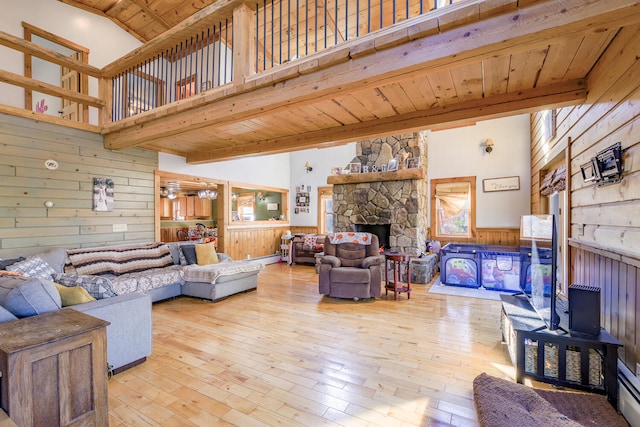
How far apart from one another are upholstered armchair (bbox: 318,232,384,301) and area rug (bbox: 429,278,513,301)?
1167 mm

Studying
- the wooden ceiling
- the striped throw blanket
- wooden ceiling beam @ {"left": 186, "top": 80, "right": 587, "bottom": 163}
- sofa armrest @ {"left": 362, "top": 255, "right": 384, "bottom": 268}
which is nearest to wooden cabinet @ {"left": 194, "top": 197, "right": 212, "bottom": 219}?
the wooden ceiling

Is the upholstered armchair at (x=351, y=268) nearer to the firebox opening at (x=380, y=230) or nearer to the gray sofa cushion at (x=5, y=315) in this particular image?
the firebox opening at (x=380, y=230)

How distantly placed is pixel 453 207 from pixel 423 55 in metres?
5.01

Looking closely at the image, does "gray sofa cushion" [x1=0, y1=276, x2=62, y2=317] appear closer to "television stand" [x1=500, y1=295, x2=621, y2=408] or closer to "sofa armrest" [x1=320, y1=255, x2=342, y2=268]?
"sofa armrest" [x1=320, y1=255, x2=342, y2=268]

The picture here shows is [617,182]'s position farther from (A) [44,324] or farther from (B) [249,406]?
(A) [44,324]

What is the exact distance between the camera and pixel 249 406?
74.9 inches

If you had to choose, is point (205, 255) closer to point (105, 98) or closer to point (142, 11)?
point (105, 98)

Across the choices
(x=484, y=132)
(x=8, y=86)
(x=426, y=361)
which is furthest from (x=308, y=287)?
(x=8, y=86)

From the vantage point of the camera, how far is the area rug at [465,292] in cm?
442

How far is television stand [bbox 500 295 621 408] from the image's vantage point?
1.84m

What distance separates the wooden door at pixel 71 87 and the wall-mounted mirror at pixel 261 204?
11.7ft

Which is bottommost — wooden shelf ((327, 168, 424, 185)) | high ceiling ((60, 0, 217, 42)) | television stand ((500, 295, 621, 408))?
television stand ((500, 295, 621, 408))

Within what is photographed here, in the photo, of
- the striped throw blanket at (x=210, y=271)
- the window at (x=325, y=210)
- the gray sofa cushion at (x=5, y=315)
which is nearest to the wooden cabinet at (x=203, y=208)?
the window at (x=325, y=210)

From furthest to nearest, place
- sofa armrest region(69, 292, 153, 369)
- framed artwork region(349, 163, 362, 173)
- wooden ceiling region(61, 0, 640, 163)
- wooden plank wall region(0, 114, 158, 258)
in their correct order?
framed artwork region(349, 163, 362, 173) → wooden plank wall region(0, 114, 158, 258) → sofa armrest region(69, 292, 153, 369) → wooden ceiling region(61, 0, 640, 163)
